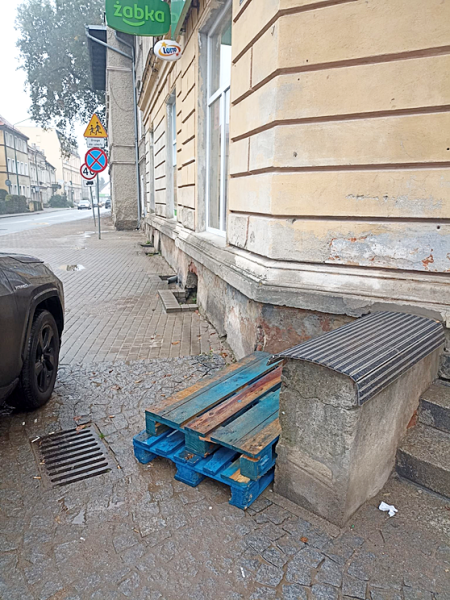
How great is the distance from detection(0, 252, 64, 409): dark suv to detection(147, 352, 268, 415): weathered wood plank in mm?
1025

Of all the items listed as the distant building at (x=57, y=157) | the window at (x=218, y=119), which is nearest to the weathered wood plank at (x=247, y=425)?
the window at (x=218, y=119)

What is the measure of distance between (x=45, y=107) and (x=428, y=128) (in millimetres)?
33546

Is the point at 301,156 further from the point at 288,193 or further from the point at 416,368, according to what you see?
the point at 416,368

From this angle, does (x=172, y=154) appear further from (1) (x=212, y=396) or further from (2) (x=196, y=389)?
(1) (x=212, y=396)

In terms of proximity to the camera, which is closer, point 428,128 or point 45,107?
point 428,128

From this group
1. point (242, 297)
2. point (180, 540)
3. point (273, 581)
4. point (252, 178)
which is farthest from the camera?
point (242, 297)

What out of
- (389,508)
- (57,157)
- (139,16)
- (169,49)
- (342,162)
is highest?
(57,157)

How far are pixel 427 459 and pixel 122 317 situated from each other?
500 centimetres

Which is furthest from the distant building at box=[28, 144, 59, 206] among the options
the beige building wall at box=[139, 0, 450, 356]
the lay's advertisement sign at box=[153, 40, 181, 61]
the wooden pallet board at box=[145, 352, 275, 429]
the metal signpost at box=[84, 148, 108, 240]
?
the wooden pallet board at box=[145, 352, 275, 429]

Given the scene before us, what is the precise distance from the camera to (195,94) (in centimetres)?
690

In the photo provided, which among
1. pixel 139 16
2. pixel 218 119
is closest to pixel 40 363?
pixel 218 119

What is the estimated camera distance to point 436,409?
300cm

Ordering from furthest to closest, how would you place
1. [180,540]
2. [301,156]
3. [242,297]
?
[242,297] < [301,156] < [180,540]

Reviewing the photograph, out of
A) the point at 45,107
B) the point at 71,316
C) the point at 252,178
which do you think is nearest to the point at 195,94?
the point at 252,178
